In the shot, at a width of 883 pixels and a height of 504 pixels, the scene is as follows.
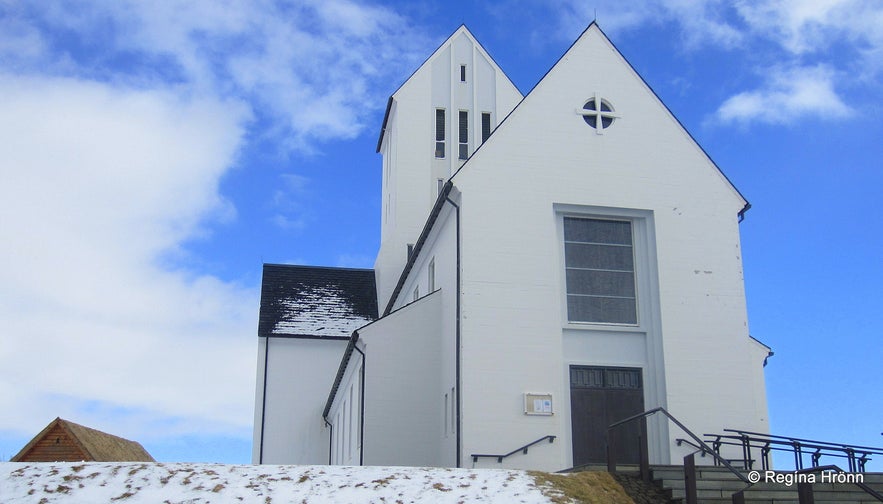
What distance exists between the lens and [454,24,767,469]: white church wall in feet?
67.0

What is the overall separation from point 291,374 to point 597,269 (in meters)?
19.8

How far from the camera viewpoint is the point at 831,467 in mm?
12945

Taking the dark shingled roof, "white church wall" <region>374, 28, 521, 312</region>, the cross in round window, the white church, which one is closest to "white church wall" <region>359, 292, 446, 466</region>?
the white church

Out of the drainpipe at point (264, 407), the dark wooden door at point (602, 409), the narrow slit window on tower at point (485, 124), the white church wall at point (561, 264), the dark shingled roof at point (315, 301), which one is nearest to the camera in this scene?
the white church wall at point (561, 264)

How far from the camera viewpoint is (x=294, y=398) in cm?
3841

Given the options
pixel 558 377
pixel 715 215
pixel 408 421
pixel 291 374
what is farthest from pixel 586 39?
pixel 291 374

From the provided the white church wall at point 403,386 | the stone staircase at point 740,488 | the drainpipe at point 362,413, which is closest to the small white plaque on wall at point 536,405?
the white church wall at point 403,386

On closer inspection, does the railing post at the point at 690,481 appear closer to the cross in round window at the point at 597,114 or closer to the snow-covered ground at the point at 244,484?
the snow-covered ground at the point at 244,484

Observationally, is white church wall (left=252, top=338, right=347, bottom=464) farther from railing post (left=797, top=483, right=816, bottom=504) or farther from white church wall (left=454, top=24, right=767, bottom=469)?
railing post (left=797, top=483, right=816, bottom=504)

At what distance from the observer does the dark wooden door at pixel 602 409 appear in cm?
2072

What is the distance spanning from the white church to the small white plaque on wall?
0.14ft

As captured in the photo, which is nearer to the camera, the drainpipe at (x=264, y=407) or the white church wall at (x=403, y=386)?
the white church wall at (x=403, y=386)

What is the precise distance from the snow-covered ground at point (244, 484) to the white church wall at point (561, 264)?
566 cm

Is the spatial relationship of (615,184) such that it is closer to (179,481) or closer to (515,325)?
(515,325)
